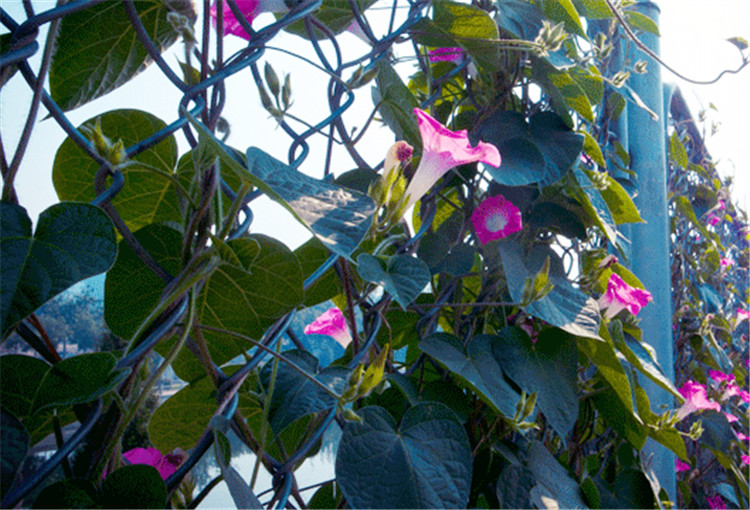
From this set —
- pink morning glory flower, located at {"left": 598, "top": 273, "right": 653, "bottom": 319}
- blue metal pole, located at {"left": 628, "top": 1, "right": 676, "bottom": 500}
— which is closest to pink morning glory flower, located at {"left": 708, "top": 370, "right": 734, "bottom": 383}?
blue metal pole, located at {"left": 628, "top": 1, "right": 676, "bottom": 500}

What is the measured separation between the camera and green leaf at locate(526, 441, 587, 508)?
649 millimetres

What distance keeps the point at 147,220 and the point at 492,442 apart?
1.61 ft

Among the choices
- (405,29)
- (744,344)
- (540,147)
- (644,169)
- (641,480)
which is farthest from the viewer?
(744,344)

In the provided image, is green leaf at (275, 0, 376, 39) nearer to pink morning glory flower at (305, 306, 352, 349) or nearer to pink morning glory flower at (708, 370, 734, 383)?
pink morning glory flower at (305, 306, 352, 349)

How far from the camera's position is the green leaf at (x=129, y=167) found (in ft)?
1.30

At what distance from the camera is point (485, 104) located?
30.2 inches

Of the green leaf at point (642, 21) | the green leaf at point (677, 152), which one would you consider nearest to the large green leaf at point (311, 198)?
the green leaf at point (642, 21)

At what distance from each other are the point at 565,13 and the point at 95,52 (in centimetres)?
61

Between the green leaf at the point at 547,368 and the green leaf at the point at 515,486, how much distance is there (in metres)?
0.07

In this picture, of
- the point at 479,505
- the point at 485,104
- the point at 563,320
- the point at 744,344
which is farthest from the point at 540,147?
the point at 744,344

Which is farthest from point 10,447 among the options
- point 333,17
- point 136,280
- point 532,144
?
point 532,144

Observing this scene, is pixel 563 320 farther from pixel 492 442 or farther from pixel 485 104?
pixel 485 104

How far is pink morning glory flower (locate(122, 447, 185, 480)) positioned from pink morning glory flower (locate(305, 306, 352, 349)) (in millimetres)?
224

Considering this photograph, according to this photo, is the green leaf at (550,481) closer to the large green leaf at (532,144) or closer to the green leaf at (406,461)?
the green leaf at (406,461)
